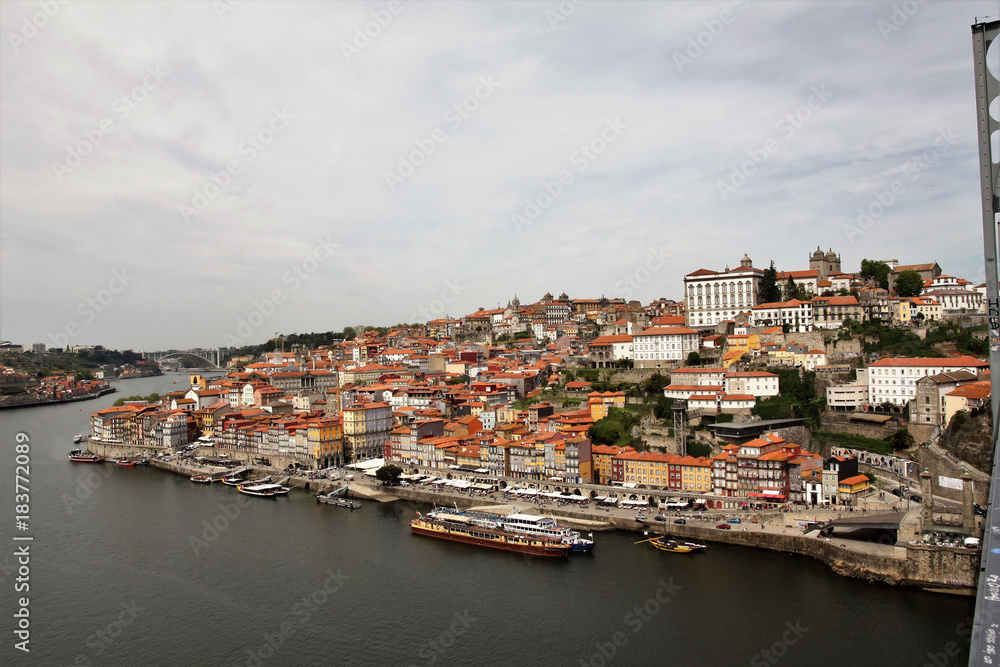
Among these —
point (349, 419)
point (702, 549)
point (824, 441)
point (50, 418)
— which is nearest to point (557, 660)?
point (702, 549)

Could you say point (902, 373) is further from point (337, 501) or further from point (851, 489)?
point (337, 501)

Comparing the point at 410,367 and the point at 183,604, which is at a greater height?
the point at 410,367

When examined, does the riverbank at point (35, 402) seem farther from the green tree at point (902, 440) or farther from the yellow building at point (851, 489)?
the green tree at point (902, 440)

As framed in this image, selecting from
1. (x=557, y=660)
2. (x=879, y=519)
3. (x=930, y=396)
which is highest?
(x=930, y=396)

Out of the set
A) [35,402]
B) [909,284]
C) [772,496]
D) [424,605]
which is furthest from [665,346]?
[35,402]

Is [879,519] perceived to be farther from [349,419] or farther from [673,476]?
[349,419]

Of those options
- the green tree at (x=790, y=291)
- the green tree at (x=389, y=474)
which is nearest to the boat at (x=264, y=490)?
the green tree at (x=389, y=474)
